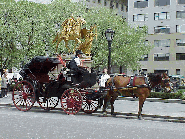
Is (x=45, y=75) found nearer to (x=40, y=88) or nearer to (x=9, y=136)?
(x=40, y=88)

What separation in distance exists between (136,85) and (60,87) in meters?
3.36

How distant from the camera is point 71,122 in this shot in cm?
1212

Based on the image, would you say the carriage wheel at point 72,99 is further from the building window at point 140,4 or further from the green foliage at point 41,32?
the building window at point 140,4

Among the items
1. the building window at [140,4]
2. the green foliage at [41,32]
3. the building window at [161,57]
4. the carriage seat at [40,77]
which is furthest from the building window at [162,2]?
the carriage seat at [40,77]

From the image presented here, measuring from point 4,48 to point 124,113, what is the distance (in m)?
24.7

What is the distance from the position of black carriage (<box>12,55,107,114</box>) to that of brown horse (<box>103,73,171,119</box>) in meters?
0.49

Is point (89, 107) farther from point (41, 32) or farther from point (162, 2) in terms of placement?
point (162, 2)

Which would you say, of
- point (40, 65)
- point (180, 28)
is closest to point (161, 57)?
point (180, 28)

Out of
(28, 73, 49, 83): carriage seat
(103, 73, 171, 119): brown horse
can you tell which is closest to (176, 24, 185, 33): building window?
(103, 73, 171, 119): brown horse

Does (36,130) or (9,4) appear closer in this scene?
(36,130)

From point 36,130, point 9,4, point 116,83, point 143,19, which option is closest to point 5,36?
point 9,4

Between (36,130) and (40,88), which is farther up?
(40,88)

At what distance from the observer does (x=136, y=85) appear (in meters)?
13.6

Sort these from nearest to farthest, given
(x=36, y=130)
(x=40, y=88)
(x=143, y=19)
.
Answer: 1. (x=36, y=130)
2. (x=40, y=88)
3. (x=143, y=19)
